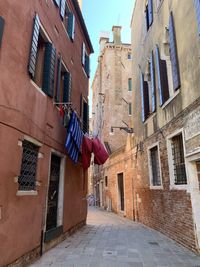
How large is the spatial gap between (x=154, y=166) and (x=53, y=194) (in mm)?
3920

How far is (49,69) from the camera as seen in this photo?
5.39 m

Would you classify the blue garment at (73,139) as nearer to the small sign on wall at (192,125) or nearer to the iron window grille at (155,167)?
the small sign on wall at (192,125)

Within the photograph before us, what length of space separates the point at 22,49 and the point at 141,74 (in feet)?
21.1

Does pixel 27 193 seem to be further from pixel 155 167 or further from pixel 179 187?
pixel 155 167

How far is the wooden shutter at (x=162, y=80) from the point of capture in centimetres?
688

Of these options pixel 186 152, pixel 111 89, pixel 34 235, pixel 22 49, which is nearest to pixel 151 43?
pixel 186 152

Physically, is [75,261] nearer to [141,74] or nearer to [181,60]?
[181,60]

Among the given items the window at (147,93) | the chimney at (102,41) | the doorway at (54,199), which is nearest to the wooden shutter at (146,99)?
the window at (147,93)

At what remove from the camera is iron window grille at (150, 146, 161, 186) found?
25.3 feet

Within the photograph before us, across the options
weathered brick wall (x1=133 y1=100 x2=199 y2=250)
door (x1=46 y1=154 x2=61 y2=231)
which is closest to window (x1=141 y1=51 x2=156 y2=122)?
weathered brick wall (x1=133 y1=100 x2=199 y2=250)

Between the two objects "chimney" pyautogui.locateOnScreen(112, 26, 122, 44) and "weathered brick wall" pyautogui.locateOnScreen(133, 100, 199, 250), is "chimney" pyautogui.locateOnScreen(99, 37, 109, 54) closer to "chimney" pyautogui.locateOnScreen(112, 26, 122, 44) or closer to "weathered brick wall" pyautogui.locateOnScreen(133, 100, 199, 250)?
"chimney" pyautogui.locateOnScreen(112, 26, 122, 44)

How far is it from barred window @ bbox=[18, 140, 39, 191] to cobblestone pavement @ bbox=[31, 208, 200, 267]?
1434 millimetres

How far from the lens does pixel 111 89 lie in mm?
20359

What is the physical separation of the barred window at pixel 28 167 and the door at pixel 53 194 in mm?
1126
